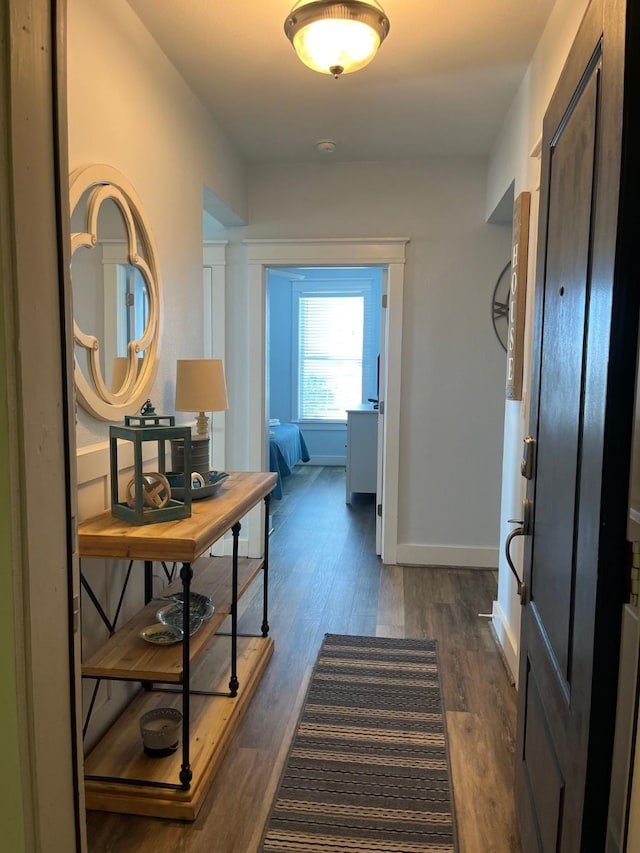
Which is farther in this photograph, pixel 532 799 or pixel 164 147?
pixel 164 147

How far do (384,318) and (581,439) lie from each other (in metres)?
3.13

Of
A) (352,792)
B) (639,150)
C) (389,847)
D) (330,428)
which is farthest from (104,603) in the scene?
(330,428)

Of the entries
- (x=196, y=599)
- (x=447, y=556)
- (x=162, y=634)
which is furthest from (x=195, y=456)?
(x=447, y=556)

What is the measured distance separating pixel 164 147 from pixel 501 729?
266cm

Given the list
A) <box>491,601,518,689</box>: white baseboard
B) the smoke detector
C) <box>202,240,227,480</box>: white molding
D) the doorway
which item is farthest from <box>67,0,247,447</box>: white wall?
→ the doorway

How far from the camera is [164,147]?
250 cm

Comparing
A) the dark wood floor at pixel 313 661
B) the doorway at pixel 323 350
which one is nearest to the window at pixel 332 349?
the doorway at pixel 323 350

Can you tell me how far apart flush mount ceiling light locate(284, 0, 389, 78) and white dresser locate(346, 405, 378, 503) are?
3869mm

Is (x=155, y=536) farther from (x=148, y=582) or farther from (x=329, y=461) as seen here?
(x=329, y=461)

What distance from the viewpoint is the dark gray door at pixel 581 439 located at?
0.84 meters

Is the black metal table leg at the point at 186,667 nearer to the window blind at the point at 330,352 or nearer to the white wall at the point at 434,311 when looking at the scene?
the white wall at the point at 434,311

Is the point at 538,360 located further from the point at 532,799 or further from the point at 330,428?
the point at 330,428

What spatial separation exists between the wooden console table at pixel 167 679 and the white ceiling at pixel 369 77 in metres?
1.76

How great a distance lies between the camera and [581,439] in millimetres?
1008
